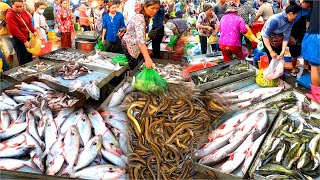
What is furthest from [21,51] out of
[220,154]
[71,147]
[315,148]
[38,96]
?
[315,148]

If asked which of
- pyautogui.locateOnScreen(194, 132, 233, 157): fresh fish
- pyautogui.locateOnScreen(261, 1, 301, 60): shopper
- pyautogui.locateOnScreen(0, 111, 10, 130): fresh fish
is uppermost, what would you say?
pyautogui.locateOnScreen(261, 1, 301, 60): shopper

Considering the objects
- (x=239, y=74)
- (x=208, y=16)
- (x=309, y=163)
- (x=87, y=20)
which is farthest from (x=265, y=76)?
(x=87, y=20)

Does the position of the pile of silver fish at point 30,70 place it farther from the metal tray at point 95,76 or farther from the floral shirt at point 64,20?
the floral shirt at point 64,20

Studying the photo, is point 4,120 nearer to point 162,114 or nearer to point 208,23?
point 162,114

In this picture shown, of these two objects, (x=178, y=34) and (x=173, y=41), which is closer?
(x=173, y=41)

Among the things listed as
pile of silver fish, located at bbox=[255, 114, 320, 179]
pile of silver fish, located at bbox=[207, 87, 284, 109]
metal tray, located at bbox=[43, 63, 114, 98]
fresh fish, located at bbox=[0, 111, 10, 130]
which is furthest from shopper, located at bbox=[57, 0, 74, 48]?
pile of silver fish, located at bbox=[255, 114, 320, 179]

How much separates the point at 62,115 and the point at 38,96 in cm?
79

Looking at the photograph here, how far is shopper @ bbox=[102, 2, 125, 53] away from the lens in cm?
738

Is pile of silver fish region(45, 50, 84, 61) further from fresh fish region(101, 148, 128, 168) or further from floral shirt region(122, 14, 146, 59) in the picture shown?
fresh fish region(101, 148, 128, 168)

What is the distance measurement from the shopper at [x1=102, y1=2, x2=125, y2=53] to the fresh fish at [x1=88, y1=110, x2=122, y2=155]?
3878mm

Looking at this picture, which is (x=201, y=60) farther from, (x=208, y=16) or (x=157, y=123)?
(x=157, y=123)

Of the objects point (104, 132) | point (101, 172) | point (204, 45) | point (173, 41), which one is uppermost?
point (173, 41)

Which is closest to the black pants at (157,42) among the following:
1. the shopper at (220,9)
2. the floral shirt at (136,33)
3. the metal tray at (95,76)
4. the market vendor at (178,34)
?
the market vendor at (178,34)

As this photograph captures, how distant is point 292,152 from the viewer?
118 inches
